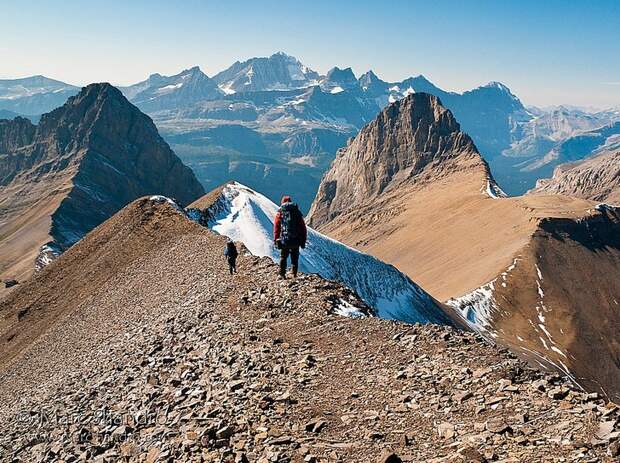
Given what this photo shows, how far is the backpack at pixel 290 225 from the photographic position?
27094 mm

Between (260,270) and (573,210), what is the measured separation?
193 meters

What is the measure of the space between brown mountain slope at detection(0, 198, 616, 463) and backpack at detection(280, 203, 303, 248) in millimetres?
2739

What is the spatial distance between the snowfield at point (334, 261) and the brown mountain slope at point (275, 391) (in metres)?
39.7

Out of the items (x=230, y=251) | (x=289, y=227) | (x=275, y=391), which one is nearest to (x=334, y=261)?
(x=230, y=251)

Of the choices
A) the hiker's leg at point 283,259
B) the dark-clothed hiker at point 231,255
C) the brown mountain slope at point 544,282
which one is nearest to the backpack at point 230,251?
the dark-clothed hiker at point 231,255

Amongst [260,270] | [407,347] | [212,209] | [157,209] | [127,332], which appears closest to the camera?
[407,347]

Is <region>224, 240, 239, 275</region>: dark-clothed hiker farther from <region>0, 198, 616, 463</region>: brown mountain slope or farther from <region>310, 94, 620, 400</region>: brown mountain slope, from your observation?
<region>310, 94, 620, 400</region>: brown mountain slope

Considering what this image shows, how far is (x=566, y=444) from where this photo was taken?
40.8 ft

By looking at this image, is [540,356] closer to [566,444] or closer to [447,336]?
[447,336]

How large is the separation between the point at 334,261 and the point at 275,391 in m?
70.2

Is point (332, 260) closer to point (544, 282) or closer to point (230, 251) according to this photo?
point (230, 251)

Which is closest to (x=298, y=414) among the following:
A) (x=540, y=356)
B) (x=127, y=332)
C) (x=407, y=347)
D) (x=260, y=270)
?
(x=407, y=347)

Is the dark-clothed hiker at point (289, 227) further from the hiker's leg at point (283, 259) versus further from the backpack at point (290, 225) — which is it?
the hiker's leg at point (283, 259)

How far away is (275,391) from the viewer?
730 inches
